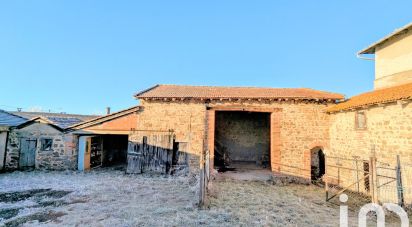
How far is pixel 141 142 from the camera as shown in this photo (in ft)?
47.5

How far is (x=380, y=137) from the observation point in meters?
10.1

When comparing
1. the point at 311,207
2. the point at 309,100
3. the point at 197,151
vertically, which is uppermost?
the point at 309,100

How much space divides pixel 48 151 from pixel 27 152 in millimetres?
1342

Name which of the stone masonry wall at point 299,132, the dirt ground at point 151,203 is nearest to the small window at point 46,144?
the dirt ground at point 151,203

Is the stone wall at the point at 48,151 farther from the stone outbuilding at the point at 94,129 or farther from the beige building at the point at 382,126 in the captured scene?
the beige building at the point at 382,126

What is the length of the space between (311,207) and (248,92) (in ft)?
26.9

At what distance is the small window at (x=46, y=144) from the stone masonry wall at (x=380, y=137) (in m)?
16.8

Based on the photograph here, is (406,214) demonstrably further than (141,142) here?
No

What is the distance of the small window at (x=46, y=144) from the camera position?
48.7 ft

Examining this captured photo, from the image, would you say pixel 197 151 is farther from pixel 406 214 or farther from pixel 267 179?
pixel 406 214

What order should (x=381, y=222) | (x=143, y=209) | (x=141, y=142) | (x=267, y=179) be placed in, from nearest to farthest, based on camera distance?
1. (x=381, y=222)
2. (x=143, y=209)
3. (x=267, y=179)
4. (x=141, y=142)

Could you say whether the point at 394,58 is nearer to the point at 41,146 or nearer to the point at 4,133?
the point at 41,146

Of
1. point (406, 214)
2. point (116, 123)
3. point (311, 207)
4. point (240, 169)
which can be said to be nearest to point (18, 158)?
point (116, 123)

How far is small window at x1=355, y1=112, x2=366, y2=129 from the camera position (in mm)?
11187
